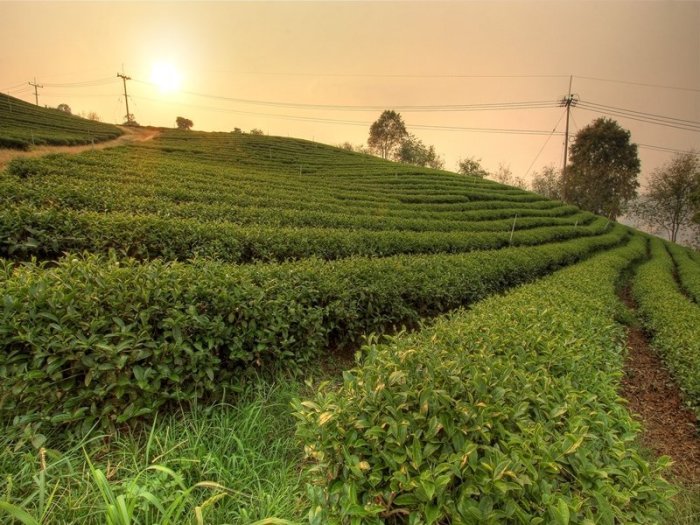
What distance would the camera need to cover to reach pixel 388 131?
59.5 m

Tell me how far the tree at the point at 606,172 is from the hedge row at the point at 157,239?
140ft

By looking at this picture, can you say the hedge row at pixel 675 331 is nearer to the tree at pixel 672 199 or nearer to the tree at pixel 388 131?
the tree at pixel 672 199

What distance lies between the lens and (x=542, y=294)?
5586 millimetres

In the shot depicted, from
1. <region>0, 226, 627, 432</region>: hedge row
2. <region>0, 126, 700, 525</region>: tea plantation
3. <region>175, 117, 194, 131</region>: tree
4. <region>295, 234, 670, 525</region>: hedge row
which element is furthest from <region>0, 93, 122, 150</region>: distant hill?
<region>175, 117, 194, 131</region>: tree

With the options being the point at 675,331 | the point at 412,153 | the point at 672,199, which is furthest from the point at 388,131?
the point at 675,331

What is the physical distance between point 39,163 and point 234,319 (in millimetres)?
12278

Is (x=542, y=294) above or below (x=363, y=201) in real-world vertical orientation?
below

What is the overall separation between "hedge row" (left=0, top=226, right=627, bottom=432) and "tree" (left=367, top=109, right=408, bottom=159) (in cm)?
6002

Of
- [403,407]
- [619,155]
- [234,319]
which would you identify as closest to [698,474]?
[403,407]

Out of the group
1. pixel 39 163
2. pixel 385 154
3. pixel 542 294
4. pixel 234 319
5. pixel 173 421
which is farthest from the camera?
pixel 385 154

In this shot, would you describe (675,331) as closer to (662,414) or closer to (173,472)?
(662,414)

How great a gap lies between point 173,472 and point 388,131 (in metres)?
63.3

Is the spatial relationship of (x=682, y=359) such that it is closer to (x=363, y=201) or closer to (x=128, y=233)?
(x=128, y=233)

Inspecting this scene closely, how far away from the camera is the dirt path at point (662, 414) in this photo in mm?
4195
